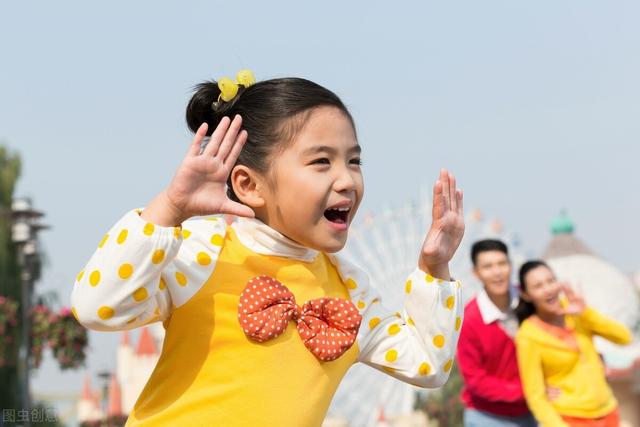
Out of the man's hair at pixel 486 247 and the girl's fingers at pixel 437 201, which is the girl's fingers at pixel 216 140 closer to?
the girl's fingers at pixel 437 201

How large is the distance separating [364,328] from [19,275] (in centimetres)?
1770

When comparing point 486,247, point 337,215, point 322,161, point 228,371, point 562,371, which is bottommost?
point 562,371

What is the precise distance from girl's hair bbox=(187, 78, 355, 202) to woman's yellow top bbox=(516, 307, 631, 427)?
9.99 ft

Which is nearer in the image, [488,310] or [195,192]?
[195,192]

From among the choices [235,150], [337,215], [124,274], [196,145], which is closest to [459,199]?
[337,215]

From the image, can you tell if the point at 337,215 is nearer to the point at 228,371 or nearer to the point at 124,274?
the point at 228,371

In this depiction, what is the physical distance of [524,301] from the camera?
18.7 ft

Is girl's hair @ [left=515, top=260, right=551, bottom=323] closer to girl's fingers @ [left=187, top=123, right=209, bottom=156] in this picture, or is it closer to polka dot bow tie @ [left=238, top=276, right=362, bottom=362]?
polka dot bow tie @ [left=238, top=276, right=362, bottom=362]

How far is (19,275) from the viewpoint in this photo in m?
19.4

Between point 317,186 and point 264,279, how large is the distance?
26 cm

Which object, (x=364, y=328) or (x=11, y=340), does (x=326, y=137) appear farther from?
(x=11, y=340)

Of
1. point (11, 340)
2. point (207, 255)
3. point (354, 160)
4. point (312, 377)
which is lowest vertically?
point (11, 340)

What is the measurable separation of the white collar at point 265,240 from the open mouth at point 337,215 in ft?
0.37

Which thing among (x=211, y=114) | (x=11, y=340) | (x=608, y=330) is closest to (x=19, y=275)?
(x=11, y=340)
